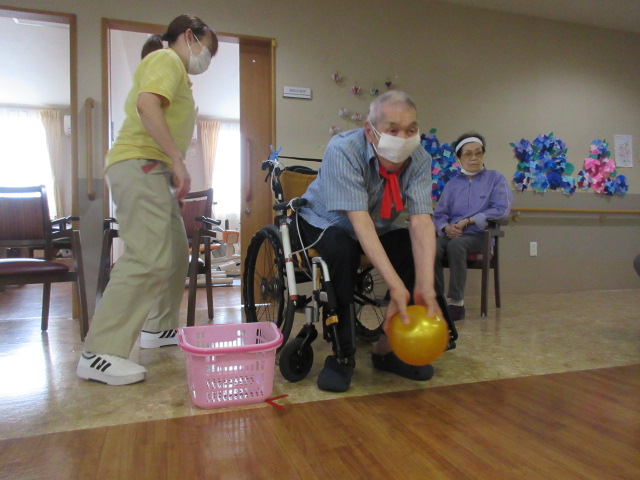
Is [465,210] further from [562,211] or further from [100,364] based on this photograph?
[100,364]

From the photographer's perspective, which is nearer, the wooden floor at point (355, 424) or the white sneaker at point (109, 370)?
the wooden floor at point (355, 424)

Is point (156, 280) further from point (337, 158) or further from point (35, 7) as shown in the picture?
point (35, 7)

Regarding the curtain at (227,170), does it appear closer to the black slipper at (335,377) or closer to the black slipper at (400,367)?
the black slipper at (400,367)

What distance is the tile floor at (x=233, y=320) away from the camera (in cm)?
118

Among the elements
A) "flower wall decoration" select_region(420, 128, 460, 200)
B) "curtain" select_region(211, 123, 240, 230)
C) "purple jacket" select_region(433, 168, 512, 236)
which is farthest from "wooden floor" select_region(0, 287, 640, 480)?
"curtain" select_region(211, 123, 240, 230)

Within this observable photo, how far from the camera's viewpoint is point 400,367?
4.71 feet

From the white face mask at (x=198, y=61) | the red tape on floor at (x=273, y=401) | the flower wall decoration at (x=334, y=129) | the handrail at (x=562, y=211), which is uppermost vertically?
the flower wall decoration at (x=334, y=129)

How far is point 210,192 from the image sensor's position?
2.58 meters

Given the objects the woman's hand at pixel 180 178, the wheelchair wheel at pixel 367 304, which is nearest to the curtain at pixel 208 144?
the wheelchair wheel at pixel 367 304

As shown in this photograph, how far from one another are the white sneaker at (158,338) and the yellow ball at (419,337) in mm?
1069

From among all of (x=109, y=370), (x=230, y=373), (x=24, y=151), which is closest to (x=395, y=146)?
(x=230, y=373)

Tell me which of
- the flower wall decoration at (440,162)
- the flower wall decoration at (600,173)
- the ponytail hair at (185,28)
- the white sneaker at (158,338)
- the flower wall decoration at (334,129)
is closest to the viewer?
the ponytail hair at (185,28)

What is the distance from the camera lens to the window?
689 cm

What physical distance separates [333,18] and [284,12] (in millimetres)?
350
